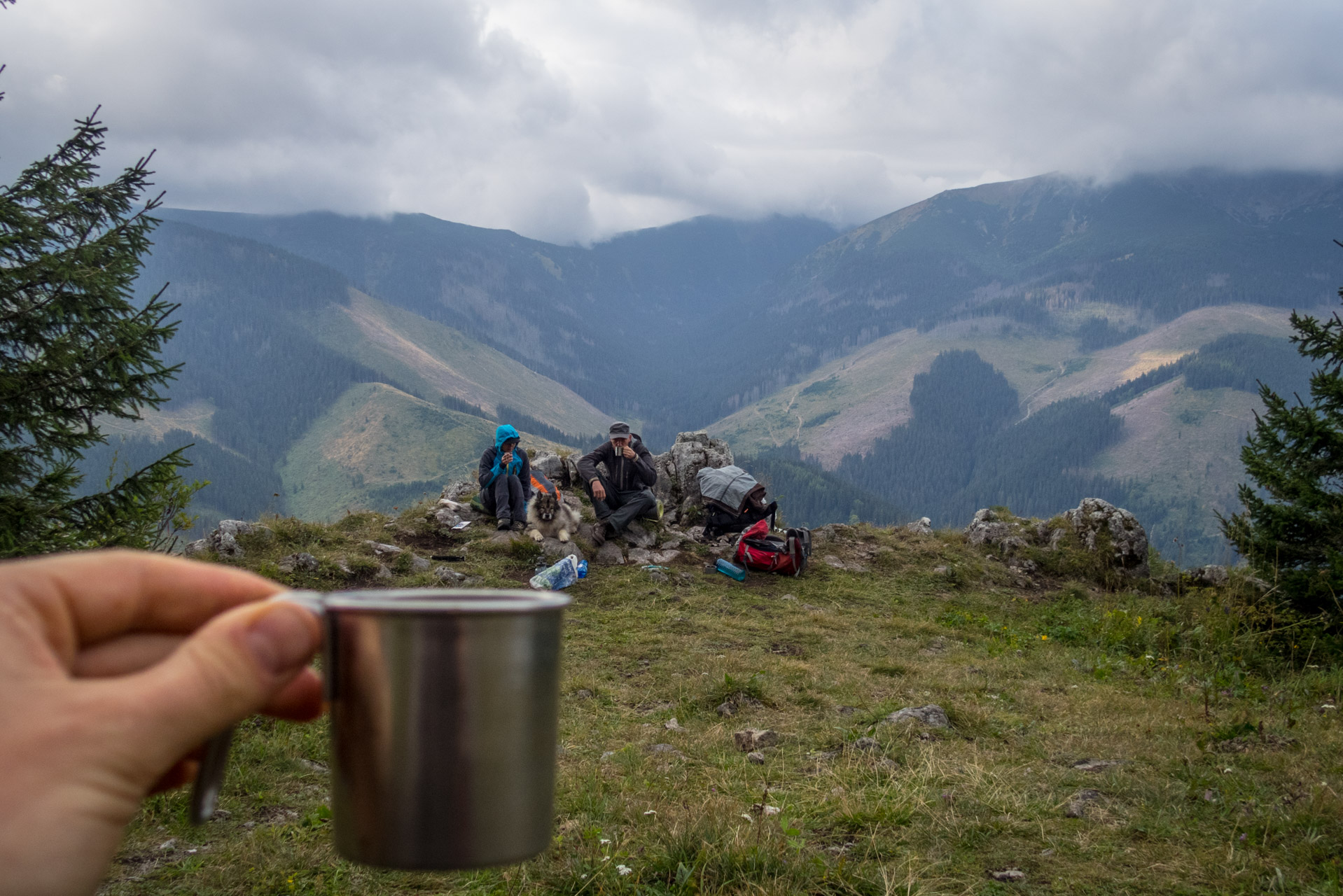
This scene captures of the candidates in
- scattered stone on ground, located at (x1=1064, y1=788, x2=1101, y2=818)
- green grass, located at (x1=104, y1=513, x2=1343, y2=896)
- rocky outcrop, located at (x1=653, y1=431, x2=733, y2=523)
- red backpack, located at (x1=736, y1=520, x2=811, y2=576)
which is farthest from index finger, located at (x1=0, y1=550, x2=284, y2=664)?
rocky outcrop, located at (x1=653, y1=431, x2=733, y2=523)

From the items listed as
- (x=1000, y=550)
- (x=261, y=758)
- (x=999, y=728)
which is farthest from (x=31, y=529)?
(x=1000, y=550)

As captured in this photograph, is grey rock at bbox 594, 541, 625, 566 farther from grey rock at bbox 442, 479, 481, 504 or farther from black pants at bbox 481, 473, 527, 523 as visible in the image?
grey rock at bbox 442, 479, 481, 504

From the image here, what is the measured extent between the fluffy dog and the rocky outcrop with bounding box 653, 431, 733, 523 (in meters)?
3.96

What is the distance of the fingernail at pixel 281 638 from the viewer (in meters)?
1.13

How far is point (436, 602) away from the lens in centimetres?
122

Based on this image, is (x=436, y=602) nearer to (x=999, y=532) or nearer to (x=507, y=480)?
(x=507, y=480)

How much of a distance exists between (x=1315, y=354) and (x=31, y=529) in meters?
13.3

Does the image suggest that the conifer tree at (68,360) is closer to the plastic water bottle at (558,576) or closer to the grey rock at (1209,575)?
the plastic water bottle at (558,576)

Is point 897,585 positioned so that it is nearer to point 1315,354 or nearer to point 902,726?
point 1315,354

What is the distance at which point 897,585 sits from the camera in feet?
46.4

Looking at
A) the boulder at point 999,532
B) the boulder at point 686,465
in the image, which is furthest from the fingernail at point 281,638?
the boulder at point 999,532

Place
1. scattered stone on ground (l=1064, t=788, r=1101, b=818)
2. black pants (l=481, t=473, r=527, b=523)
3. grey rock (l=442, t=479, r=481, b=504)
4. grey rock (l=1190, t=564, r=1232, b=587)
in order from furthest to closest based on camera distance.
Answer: grey rock (l=442, t=479, r=481, b=504) → black pants (l=481, t=473, r=527, b=523) → grey rock (l=1190, t=564, r=1232, b=587) → scattered stone on ground (l=1064, t=788, r=1101, b=818)

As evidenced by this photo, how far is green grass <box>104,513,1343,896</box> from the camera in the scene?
3.25 metres

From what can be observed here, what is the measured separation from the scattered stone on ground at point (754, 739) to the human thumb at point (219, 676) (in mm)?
4526
